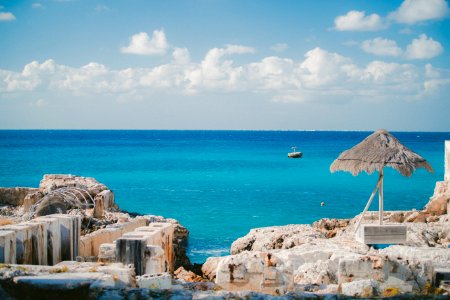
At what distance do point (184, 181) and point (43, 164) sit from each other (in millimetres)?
23200

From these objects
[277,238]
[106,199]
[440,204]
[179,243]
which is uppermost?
[440,204]

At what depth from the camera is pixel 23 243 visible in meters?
6.80

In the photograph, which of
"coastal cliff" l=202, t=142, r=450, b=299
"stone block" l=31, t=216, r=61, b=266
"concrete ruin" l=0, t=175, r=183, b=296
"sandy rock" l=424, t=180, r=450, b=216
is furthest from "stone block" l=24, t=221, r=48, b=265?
"sandy rock" l=424, t=180, r=450, b=216

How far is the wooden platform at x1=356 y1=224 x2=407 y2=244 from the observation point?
1099 cm

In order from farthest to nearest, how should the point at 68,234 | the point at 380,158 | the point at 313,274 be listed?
the point at 380,158 < the point at 68,234 < the point at 313,274

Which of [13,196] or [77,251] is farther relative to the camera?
[13,196]

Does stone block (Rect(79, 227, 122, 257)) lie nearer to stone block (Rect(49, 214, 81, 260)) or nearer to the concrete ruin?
the concrete ruin

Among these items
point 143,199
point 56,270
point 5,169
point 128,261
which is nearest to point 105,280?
point 56,270

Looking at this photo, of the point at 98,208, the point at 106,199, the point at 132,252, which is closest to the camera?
the point at 132,252

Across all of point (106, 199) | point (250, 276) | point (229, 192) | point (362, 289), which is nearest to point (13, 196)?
point (106, 199)

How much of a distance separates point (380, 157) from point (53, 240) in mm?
7966

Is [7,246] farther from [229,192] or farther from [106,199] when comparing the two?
[229,192]

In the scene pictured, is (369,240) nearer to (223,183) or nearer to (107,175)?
(223,183)

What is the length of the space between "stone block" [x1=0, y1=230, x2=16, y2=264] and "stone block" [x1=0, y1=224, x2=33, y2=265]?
16cm
